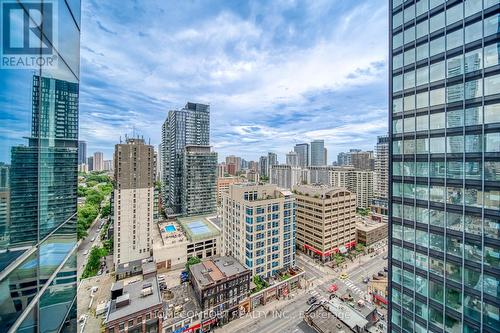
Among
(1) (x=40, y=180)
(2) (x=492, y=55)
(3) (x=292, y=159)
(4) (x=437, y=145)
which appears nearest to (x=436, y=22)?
(2) (x=492, y=55)

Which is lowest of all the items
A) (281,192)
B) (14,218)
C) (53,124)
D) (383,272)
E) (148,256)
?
(383,272)

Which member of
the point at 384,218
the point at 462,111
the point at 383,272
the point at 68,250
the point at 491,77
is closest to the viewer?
the point at 68,250

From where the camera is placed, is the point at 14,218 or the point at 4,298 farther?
the point at 14,218

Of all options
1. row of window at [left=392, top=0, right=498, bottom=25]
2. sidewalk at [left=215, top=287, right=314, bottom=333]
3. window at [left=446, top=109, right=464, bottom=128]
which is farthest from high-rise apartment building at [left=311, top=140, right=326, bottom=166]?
window at [left=446, top=109, right=464, bottom=128]

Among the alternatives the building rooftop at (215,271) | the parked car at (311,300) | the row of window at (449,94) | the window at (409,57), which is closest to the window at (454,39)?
the window at (409,57)

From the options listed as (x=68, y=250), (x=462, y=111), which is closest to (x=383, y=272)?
(x=462, y=111)

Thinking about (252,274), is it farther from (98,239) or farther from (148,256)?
(98,239)

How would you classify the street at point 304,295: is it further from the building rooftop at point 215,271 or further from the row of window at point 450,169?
the row of window at point 450,169
